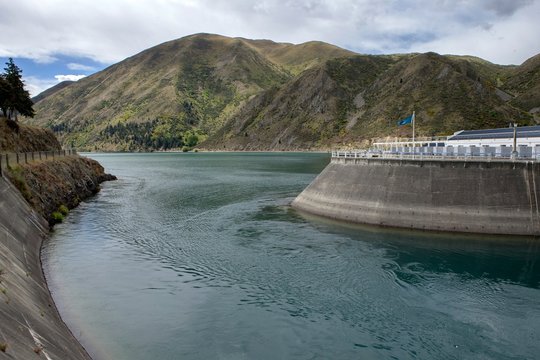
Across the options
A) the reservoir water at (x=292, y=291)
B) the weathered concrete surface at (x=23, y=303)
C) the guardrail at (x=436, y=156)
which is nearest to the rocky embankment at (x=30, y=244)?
the weathered concrete surface at (x=23, y=303)

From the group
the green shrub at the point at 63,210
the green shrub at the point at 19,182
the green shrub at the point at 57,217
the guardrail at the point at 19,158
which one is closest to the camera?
the green shrub at the point at 19,182

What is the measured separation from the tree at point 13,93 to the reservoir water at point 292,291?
2756 cm

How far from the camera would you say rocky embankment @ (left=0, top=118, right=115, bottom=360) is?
14.3m

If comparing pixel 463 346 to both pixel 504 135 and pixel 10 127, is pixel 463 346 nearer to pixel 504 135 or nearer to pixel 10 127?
pixel 504 135

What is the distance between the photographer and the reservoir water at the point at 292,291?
69.2ft

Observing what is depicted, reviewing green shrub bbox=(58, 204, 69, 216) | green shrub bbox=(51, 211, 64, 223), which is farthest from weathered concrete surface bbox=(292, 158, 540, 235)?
green shrub bbox=(58, 204, 69, 216)

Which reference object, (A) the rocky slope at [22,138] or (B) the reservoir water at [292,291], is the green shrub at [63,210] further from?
(A) the rocky slope at [22,138]

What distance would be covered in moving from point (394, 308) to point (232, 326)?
415 inches

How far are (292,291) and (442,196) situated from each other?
2297 centimetres

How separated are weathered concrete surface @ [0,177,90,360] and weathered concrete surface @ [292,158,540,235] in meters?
32.9

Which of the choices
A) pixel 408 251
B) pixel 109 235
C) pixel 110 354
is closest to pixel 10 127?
pixel 109 235

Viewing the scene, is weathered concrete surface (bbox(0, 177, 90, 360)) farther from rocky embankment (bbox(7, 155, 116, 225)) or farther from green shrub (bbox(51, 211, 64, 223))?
green shrub (bbox(51, 211, 64, 223))

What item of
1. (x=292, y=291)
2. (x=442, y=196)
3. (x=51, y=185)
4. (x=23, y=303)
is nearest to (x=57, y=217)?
(x=51, y=185)

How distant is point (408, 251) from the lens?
3662 cm
